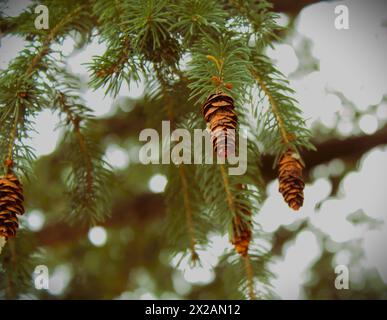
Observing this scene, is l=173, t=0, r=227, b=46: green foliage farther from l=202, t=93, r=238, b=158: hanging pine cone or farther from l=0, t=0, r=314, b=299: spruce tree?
l=202, t=93, r=238, b=158: hanging pine cone

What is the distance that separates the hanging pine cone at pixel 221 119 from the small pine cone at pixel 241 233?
0.20 meters

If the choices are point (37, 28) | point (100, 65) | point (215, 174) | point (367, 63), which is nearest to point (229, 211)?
point (215, 174)

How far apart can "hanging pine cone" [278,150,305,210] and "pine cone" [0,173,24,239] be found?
0.37 metres

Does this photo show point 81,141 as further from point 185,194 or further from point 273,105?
point 273,105

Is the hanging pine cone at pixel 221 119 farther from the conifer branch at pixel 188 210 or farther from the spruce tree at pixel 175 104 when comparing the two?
the conifer branch at pixel 188 210

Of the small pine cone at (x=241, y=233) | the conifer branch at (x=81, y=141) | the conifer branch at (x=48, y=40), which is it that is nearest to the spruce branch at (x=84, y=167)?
the conifer branch at (x=81, y=141)

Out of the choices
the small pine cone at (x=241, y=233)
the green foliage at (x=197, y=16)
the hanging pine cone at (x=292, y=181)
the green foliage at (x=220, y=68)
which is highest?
the green foliage at (x=197, y=16)

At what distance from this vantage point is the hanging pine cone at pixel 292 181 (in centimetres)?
64

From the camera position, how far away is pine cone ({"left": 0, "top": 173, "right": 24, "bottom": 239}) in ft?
2.06

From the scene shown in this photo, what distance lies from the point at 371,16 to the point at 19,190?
47.6 inches

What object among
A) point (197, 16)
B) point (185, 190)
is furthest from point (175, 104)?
point (197, 16)

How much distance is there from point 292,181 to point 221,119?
152 mm

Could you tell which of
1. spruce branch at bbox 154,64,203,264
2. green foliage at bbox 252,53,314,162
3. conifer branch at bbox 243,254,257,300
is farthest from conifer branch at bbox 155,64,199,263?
green foliage at bbox 252,53,314,162

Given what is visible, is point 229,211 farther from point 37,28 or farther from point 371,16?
point 371,16
